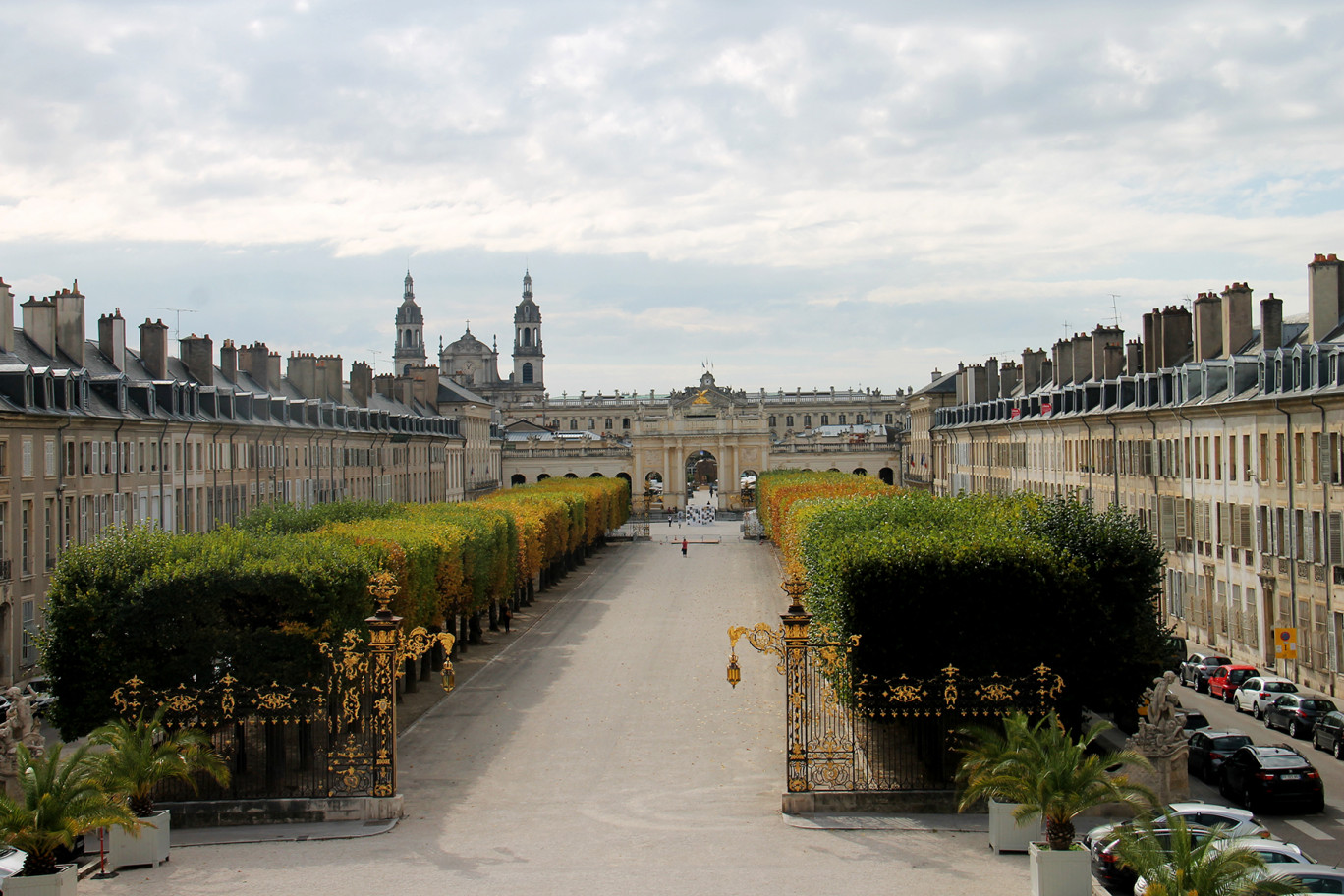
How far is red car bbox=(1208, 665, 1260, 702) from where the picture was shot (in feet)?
118

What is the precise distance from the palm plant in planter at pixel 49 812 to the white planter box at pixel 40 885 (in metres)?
0.04

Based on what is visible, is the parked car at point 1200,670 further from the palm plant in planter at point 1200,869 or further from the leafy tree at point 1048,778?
the palm plant in planter at point 1200,869

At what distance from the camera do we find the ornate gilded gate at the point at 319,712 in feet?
73.8

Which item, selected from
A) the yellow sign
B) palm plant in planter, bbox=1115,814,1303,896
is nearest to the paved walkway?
palm plant in planter, bbox=1115,814,1303,896

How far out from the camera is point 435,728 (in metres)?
30.8

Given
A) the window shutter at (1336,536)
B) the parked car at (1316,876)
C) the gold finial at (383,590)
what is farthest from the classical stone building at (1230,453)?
the gold finial at (383,590)

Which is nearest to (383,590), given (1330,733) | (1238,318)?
(1330,733)

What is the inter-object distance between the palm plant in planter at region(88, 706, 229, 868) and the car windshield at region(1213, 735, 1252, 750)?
56.9ft

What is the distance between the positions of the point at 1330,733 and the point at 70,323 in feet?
123

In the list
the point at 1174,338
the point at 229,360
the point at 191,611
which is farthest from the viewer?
the point at 229,360

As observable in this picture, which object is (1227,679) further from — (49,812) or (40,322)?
(40,322)

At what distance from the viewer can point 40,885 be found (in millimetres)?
16938

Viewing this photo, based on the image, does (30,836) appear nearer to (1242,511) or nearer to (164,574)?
(164,574)

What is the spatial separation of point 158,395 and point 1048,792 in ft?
133
